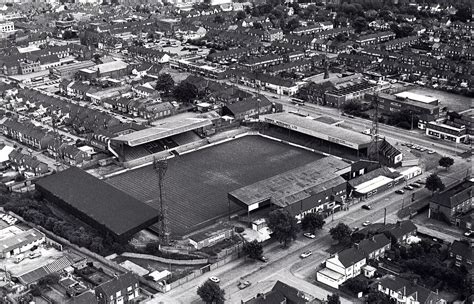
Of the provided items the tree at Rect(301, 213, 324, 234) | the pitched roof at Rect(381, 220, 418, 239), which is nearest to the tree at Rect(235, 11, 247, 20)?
the tree at Rect(301, 213, 324, 234)

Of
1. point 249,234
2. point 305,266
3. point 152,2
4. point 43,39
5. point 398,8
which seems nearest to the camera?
point 305,266

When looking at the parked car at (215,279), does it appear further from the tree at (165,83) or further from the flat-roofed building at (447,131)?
the tree at (165,83)

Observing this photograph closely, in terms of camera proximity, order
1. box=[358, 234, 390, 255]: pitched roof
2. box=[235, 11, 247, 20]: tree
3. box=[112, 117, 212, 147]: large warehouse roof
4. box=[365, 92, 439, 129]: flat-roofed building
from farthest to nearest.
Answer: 1. box=[235, 11, 247, 20]: tree
2. box=[365, 92, 439, 129]: flat-roofed building
3. box=[112, 117, 212, 147]: large warehouse roof
4. box=[358, 234, 390, 255]: pitched roof

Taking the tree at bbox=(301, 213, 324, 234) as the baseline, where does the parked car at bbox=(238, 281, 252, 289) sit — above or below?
below

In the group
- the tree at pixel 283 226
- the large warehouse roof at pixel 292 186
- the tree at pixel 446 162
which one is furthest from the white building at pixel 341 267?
the tree at pixel 446 162

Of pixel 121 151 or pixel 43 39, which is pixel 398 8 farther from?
pixel 121 151

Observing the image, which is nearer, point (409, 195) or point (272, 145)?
point (409, 195)

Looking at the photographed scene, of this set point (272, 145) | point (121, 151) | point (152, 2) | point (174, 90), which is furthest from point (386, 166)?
point (152, 2)

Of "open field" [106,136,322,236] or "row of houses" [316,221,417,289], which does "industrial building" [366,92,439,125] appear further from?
"row of houses" [316,221,417,289]
